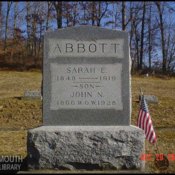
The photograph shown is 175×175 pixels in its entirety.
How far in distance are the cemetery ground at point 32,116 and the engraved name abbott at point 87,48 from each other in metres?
1.76

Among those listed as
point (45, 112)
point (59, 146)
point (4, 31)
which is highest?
point (4, 31)

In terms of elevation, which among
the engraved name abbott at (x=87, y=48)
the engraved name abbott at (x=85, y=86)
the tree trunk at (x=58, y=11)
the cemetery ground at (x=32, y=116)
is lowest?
the cemetery ground at (x=32, y=116)

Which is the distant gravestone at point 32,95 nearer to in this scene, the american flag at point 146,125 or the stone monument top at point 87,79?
the american flag at point 146,125

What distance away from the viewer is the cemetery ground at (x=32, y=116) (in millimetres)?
7988

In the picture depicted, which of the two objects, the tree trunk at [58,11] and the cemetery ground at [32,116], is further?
the tree trunk at [58,11]

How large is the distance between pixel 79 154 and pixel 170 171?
1332 mm

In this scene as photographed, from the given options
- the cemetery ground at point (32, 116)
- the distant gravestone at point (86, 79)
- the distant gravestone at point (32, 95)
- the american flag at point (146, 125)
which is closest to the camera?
the distant gravestone at point (86, 79)

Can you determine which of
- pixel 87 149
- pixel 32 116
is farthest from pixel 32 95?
pixel 87 149

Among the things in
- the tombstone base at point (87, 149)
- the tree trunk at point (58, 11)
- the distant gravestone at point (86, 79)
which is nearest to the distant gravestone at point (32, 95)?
the distant gravestone at point (86, 79)

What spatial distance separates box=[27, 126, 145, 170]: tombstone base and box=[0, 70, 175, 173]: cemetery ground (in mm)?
379

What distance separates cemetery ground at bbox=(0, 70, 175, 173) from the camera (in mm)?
7988

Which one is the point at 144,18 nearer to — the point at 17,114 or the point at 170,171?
the point at 17,114

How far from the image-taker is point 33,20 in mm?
36594

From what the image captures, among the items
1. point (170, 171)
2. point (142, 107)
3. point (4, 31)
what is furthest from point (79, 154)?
point (4, 31)
